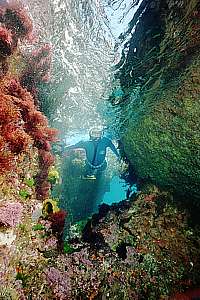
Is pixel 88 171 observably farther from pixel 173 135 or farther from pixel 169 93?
pixel 169 93

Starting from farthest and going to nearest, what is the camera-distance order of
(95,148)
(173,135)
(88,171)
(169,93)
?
(88,171) → (95,148) → (169,93) → (173,135)

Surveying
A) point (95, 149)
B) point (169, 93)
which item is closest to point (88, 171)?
point (95, 149)

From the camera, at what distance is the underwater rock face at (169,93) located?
7293 millimetres

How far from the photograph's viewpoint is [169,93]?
8.35 m

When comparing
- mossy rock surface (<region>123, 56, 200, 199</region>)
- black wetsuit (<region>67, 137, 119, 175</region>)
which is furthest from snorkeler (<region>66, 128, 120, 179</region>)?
mossy rock surface (<region>123, 56, 200, 199</region>)

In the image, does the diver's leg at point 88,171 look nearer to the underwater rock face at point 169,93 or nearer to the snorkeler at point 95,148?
the snorkeler at point 95,148

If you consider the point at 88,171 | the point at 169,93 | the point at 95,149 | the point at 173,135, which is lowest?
the point at 173,135

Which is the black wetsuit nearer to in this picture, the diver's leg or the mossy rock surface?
the diver's leg

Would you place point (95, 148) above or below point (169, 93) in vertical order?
above

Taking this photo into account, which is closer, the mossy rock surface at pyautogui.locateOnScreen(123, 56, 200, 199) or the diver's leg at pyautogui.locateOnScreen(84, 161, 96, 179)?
the mossy rock surface at pyautogui.locateOnScreen(123, 56, 200, 199)

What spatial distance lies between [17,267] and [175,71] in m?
6.66

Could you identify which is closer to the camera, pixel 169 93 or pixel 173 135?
pixel 173 135

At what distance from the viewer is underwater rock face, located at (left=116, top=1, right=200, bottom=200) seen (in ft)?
23.9

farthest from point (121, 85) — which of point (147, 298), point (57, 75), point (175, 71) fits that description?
point (147, 298)
